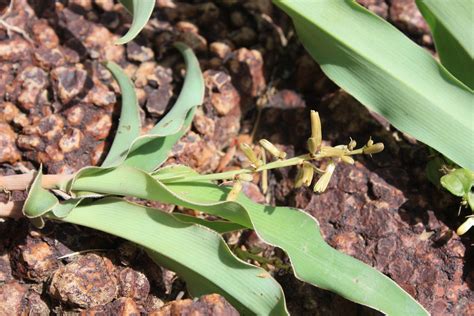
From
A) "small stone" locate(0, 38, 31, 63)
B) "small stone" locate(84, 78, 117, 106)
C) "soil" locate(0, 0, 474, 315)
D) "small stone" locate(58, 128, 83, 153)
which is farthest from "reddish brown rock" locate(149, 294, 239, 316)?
"small stone" locate(0, 38, 31, 63)

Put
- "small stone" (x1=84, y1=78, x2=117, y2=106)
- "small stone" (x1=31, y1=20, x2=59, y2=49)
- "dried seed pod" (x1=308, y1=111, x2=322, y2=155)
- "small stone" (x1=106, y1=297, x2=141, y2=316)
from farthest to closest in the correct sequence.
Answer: "small stone" (x1=31, y1=20, x2=59, y2=49)
"small stone" (x1=84, y1=78, x2=117, y2=106)
"small stone" (x1=106, y1=297, x2=141, y2=316)
"dried seed pod" (x1=308, y1=111, x2=322, y2=155)

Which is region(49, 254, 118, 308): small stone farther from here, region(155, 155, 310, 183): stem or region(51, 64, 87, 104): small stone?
region(51, 64, 87, 104): small stone

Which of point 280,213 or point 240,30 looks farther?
point 240,30

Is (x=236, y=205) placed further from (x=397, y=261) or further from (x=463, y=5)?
(x=463, y=5)

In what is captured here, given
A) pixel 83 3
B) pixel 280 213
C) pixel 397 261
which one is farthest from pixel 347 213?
pixel 83 3

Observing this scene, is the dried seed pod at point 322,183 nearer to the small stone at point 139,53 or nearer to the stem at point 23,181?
the stem at point 23,181

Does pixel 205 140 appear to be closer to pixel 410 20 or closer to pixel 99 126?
pixel 99 126

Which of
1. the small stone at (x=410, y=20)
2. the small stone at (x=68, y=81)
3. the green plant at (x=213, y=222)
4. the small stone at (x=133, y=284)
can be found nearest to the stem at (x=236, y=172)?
the green plant at (x=213, y=222)
